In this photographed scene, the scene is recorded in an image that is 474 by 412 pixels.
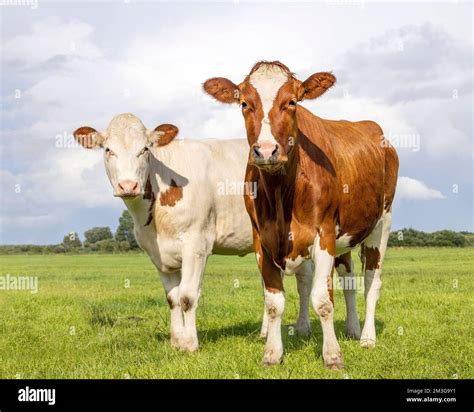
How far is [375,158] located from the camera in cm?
901

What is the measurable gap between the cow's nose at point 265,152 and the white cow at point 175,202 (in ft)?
8.64

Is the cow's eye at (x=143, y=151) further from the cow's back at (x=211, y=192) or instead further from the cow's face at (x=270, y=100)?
the cow's face at (x=270, y=100)

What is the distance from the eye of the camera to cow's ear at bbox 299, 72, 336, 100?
6855 mm

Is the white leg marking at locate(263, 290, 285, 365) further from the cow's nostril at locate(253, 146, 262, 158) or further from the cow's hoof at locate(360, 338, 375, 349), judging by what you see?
the cow's nostril at locate(253, 146, 262, 158)

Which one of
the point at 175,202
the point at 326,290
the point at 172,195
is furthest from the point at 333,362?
the point at 172,195

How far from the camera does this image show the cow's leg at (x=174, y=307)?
9.26 metres

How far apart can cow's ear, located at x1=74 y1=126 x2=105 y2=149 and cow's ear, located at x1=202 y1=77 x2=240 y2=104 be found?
2.52 metres

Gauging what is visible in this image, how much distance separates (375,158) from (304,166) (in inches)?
92.1

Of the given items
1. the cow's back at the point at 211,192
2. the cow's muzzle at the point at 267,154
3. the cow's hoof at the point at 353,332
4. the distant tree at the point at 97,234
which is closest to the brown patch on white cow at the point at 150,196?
the cow's back at the point at 211,192

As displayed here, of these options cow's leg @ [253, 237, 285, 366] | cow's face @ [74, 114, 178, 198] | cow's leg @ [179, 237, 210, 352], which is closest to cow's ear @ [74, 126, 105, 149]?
cow's face @ [74, 114, 178, 198]

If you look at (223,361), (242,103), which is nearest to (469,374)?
(223,361)
